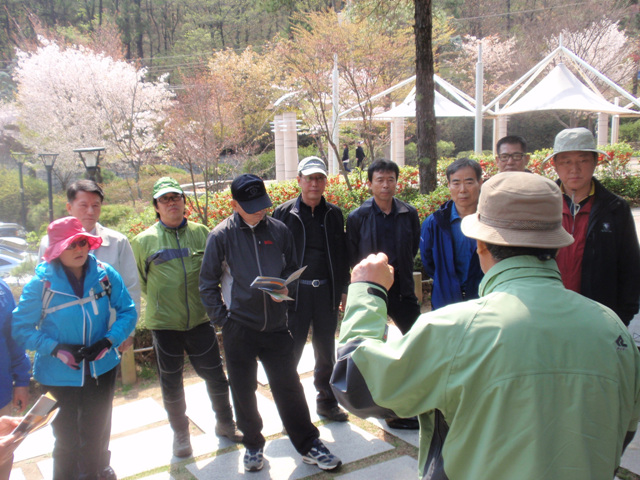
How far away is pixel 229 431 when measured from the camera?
145 inches

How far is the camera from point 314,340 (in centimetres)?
401

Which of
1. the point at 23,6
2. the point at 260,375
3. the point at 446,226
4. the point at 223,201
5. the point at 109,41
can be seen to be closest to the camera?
the point at 446,226

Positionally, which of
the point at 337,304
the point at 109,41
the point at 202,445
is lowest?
the point at 202,445

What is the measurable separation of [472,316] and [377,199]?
2.64 m

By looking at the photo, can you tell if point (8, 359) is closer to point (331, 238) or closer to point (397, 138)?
point (331, 238)

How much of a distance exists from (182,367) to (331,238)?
143 cm

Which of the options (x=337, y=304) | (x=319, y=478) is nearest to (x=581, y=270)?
(x=337, y=304)

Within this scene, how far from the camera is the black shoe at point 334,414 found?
380 cm

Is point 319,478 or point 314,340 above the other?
point 314,340

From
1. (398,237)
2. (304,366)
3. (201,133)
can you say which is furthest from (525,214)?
(201,133)

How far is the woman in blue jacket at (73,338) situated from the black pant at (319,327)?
127 centimetres

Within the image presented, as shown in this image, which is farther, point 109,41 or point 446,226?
point 109,41

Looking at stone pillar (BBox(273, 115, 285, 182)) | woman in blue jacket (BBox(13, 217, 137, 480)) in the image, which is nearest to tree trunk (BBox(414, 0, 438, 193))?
woman in blue jacket (BBox(13, 217, 137, 480))

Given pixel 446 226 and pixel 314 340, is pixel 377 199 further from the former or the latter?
pixel 314 340
